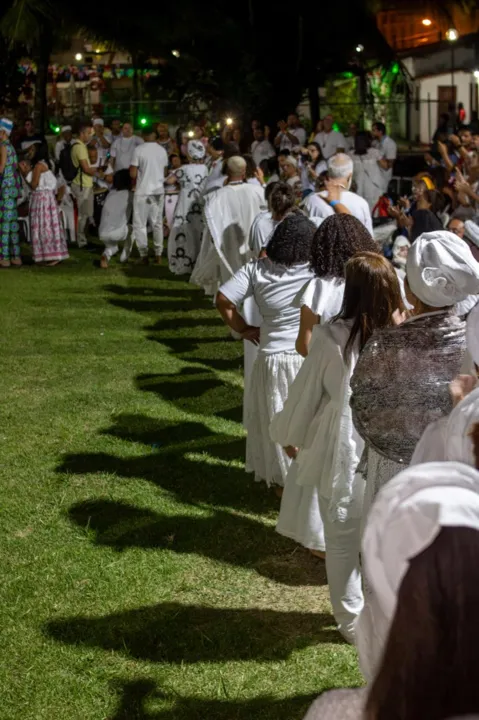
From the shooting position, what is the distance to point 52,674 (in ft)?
15.0

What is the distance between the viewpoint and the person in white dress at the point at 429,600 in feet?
4.84

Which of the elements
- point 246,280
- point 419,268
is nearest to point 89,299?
point 246,280

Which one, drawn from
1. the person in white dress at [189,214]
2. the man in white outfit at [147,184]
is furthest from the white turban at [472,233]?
the man in white outfit at [147,184]

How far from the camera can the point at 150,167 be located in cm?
1617

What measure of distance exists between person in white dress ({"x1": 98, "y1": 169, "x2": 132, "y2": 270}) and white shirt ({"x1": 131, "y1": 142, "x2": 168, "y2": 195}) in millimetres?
443

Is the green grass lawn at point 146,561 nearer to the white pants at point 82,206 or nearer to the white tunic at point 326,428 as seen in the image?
the white tunic at point 326,428

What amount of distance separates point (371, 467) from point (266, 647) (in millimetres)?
1183

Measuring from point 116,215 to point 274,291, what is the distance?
1090cm

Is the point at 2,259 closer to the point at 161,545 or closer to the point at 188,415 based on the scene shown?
the point at 188,415

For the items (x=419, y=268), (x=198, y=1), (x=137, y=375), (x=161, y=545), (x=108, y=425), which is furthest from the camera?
(x=198, y=1)

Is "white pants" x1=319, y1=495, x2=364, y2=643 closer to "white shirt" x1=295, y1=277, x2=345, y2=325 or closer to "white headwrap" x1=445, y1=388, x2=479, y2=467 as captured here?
"white shirt" x1=295, y1=277, x2=345, y2=325

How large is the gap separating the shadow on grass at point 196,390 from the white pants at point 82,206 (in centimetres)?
937

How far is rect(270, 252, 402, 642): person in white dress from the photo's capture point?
4266 millimetres

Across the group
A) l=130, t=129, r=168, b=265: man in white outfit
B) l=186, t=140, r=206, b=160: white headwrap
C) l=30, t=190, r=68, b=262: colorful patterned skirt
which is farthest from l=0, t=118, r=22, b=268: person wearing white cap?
l=186, t=140, r=206, b=160: white headwrap
